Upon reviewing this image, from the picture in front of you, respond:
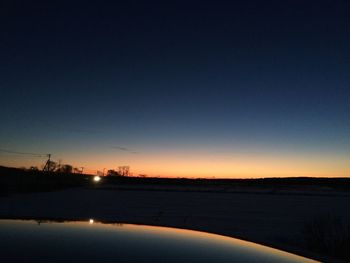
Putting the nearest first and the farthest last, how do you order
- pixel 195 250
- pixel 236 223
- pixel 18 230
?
pixel 195 250, pixel 18 230, pixel 236 223

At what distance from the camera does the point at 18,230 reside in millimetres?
13867

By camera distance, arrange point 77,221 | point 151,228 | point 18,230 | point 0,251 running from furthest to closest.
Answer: point 77,221 → point 151,228 → point 18,230 → point 0,251

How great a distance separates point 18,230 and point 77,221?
3.51 meters

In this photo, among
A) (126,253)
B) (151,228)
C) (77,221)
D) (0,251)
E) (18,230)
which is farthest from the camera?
(77,221)

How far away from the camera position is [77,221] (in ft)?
56.2

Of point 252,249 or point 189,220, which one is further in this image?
point 189,220

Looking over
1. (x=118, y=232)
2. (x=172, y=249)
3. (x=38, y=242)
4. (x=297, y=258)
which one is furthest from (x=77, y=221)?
(x=297, y=258)

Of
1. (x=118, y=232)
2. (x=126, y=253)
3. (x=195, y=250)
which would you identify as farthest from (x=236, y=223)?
(x=126, y=253)

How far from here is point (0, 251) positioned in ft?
33.1

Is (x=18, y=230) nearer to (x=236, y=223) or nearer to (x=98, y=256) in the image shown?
(x=98, y=256)

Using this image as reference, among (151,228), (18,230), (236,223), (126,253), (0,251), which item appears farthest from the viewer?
(236,223)

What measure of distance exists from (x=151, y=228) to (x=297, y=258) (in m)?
6.72

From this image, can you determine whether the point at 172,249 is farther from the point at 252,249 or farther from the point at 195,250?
the point at 252,249

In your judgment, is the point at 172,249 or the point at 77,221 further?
the point at 77,221
